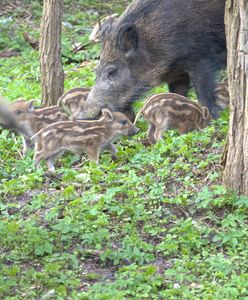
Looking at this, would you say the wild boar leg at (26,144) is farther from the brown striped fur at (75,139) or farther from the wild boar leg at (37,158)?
the wild boar leg at (37,158)

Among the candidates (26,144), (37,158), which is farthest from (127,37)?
(37,158)

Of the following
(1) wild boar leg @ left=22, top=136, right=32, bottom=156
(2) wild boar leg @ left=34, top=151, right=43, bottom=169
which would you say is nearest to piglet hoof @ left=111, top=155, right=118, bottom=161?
(2) wild boar leg @ left=34, top=151, right=43, bottom=169

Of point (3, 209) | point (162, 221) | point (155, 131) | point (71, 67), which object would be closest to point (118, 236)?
point (162, 221)

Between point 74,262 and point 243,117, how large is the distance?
1.81m

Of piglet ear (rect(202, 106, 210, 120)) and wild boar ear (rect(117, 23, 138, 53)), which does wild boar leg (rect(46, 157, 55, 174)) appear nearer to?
piglet ear (rect(202, 106, 210, 120))

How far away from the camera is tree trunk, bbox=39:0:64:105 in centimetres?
935

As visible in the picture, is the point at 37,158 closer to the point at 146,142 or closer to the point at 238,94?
the point at 146,142

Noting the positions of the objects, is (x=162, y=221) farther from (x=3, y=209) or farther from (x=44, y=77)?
(x=44, y=77)

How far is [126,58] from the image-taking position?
10094 mm

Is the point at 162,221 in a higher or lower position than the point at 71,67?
lower

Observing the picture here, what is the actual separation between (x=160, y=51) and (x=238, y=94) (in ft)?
11.3

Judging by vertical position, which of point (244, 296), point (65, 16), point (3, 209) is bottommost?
point (244, 296)

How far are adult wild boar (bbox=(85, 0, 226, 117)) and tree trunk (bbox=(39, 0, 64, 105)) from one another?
465 mm

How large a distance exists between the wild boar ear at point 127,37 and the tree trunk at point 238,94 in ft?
10.4
